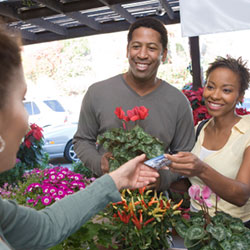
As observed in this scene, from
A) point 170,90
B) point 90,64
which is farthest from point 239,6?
point 90,64

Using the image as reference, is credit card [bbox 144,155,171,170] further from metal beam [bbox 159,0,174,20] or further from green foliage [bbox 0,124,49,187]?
green foliage [bbox 0,124,49,187]

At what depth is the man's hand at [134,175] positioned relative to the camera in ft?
4.38

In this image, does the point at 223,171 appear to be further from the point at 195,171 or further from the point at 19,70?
the point at 19,70

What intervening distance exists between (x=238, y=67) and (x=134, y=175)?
2.89 feet

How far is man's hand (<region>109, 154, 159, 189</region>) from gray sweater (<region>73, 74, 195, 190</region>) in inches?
21.8

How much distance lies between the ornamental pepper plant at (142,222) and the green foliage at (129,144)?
0.21 meters

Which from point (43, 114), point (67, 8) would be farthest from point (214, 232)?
point (43, 114)

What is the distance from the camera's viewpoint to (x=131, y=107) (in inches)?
82.0

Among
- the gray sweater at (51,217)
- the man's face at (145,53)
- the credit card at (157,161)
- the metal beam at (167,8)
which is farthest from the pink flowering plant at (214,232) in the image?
the metal beam at (167,8)

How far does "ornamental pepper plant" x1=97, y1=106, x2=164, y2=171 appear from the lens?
170cm

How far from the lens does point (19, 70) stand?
34.7 inches

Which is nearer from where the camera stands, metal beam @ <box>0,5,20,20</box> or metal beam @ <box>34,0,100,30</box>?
metal beam @ <box>34,0,100,30</box>

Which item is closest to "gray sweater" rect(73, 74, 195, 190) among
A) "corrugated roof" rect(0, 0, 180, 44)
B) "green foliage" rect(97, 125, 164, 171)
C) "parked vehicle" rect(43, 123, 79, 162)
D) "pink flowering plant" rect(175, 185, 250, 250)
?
"green foliage" rect(97, 125, 164, 171)

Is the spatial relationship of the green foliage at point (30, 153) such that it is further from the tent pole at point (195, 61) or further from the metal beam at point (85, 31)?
the tent pole at point (195, 61)
